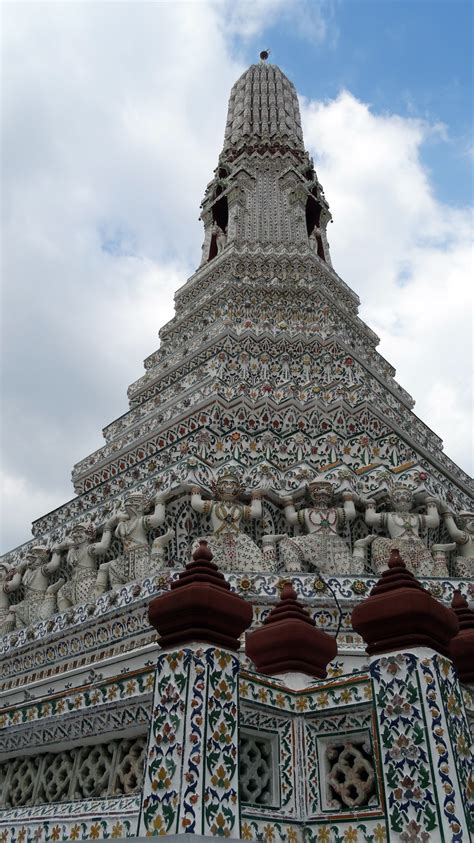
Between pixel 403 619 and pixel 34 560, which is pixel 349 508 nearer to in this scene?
pixel 34 560

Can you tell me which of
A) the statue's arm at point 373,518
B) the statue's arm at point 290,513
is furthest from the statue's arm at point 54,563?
the statue's arm at point 373,518

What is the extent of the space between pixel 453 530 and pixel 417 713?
7183 mm

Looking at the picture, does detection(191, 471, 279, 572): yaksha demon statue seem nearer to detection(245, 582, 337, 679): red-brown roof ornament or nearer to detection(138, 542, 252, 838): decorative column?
detection(245, 582, 337, 679): red-brown roof ornament

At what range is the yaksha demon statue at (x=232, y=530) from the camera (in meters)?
9.43

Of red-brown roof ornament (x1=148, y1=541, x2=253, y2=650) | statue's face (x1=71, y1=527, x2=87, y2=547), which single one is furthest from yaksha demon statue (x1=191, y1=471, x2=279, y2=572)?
red-brown roof ornament (x1=148, y1=541, x2=253, y2=650)

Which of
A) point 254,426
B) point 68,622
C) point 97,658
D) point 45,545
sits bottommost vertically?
point 97,658

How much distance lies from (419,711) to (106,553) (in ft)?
26.4

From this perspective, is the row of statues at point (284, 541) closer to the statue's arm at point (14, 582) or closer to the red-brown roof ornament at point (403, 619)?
the statue's arm at point (14, 582)

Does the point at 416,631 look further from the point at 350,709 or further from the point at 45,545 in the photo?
the point at 45,545

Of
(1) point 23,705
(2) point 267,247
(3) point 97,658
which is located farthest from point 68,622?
(2) point 267,247

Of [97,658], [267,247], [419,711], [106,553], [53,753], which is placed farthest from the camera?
[267,247]

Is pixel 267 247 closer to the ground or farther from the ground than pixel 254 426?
farther from the ground

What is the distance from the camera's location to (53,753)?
479 cm

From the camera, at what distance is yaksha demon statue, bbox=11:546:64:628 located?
11.4 metres
